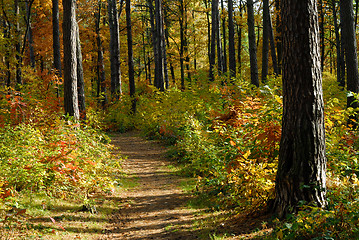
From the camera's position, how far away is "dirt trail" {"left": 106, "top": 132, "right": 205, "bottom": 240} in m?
5.05

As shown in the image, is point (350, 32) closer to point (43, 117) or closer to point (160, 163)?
point (160, 163)

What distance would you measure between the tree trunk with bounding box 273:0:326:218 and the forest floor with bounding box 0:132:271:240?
779mm

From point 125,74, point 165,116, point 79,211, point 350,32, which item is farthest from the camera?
point 125,74

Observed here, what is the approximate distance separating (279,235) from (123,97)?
652 inches

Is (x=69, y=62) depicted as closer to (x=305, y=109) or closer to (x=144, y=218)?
(x=144, y=218)

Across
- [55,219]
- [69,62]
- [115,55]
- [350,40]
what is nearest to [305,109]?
[55,219]

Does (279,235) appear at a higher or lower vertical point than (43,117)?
lower

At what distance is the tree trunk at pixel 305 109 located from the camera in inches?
153

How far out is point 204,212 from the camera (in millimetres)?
5656

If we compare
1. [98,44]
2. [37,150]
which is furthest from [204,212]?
[98,44]

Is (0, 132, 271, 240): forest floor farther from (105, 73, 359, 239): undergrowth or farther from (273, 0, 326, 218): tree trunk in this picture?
(273, 0, 326, 218): tree trunk

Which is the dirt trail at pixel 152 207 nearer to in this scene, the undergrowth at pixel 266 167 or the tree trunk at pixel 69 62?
the undergrowth at pixel 266 167

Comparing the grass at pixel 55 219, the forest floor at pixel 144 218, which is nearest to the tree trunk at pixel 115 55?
the forest floor at pixel 144 218

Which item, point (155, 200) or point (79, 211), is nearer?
point (79, 211)
